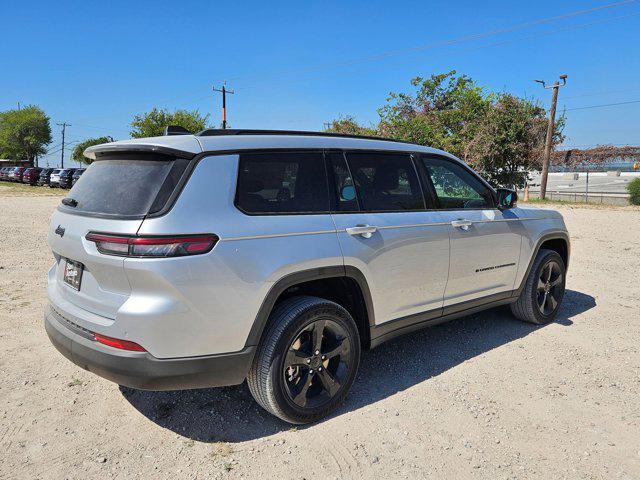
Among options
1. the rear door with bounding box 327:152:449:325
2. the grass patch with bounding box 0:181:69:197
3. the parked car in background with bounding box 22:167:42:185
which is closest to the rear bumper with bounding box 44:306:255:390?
the rear door with bounding box 327:152:449:325

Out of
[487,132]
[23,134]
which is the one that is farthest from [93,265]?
[23,134]

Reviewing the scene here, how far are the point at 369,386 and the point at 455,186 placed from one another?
6.20 feet

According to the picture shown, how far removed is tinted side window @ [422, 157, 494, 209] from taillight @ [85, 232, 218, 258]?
7.05 ft

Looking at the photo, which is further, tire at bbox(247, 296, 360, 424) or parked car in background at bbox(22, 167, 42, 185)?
parked car in background at bbox(22, 167, 42, 185)

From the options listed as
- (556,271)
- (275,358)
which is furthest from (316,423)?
(556,271)

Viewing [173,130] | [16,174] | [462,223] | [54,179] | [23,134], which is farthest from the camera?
[23,134]

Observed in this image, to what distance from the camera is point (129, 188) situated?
2.69m

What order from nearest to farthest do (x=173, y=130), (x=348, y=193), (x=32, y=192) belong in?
(x=348, y=193), (x=173, y=130), (x=32, y=192)

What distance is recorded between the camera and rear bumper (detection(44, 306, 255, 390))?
252cm

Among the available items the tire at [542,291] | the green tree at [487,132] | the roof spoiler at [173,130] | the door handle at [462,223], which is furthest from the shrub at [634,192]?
the roof spoiler at [173,130]

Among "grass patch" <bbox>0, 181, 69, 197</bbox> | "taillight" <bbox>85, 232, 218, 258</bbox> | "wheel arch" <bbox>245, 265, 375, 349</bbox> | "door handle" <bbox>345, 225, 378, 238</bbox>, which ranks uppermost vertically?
"door handle" <bbox>345, 225, 378, 238</bbox>

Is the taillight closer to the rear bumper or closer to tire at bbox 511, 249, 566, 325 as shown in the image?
the rear bumper

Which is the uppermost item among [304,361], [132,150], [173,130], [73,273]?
[173,130]

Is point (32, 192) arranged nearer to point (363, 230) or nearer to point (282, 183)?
point (282, 183)
